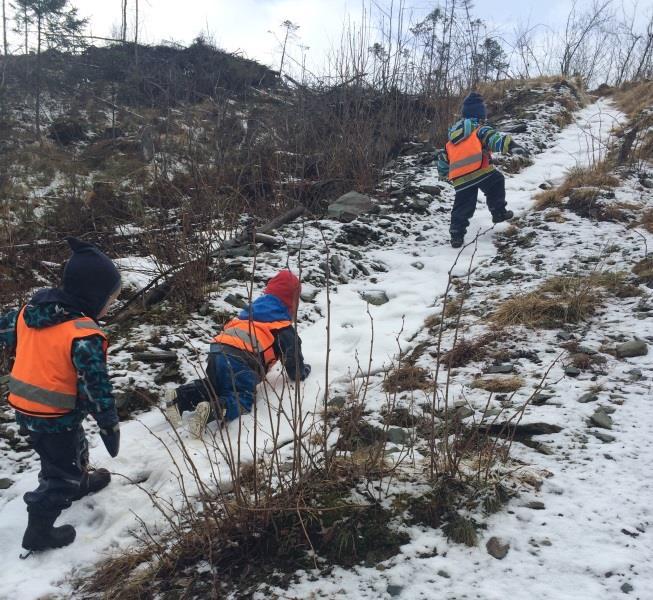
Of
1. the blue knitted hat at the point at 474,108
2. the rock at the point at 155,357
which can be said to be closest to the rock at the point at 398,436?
the rock at the point at 155,357

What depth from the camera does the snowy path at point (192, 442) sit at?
2047mm

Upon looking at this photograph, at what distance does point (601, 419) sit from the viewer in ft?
7.91

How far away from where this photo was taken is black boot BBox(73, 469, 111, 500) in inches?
95.3

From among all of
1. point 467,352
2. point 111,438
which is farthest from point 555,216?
→ point 111,438

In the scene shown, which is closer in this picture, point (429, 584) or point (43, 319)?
point (429, 584)

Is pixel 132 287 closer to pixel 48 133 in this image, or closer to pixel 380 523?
pixel 380 523

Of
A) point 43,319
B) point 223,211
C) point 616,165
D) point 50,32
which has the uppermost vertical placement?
point 50,32

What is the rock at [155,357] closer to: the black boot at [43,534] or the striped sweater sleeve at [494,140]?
the black boot at [43,534]

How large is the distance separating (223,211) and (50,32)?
17.4m

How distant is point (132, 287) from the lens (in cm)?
489

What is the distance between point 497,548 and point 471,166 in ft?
16.7

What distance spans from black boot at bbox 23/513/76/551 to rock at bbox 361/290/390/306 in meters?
3.33

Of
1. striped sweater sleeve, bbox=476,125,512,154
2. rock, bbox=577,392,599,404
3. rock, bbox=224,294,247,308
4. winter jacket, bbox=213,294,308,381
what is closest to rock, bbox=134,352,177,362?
winter jacket, bbox=213,294,308,381

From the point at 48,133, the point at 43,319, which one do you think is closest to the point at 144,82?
the point at 48,133
